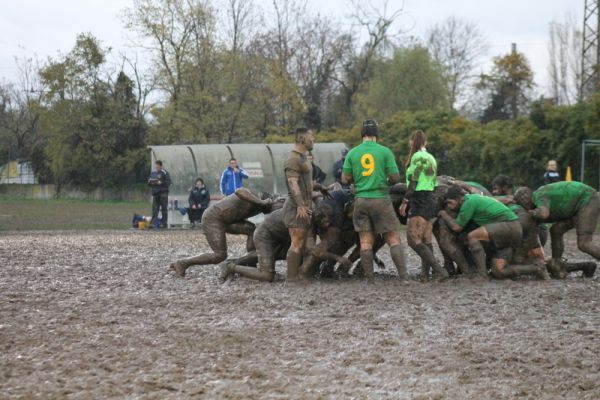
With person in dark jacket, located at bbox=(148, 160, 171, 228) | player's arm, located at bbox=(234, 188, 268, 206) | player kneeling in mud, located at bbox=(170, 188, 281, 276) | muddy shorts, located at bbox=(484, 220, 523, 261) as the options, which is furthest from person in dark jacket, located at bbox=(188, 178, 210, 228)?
muddy shorts, located at bbox=(484, 220, 523, 261)

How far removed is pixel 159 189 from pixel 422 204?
18.7 metres

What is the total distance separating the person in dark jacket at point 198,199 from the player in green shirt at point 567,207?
17823 mm

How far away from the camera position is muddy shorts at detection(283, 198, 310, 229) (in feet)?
45.6

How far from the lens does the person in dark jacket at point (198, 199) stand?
104ft

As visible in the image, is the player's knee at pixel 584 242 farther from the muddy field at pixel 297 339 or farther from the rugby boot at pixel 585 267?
the muddy field at pixel 297 339

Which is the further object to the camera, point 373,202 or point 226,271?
point 226,271

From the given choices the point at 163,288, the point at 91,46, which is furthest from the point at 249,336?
the point at 91,46

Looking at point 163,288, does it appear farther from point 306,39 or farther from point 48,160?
point 48,160

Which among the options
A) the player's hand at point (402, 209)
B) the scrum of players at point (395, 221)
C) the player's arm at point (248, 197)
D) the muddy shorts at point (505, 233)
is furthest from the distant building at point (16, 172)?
the muddy shorts at point (505, 233)

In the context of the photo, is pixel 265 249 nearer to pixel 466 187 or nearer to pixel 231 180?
pixel 466 187

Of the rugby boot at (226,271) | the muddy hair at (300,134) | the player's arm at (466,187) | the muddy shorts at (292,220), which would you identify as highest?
the muddy hair at (300,134)

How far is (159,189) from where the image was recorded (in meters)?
32.1

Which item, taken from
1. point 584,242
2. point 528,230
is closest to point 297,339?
point 528,230

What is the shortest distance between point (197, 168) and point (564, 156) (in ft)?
39.0
